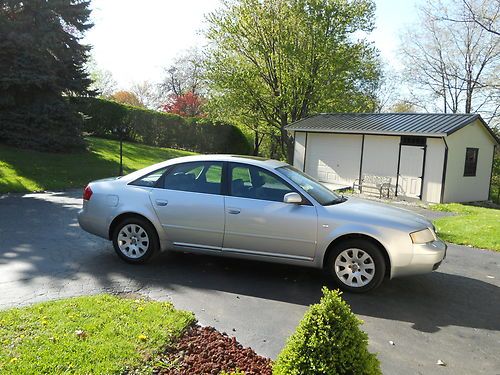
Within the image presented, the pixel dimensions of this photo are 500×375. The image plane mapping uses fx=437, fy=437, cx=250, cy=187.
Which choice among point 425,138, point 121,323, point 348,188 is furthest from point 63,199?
point 425,138

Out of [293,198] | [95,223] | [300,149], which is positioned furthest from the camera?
[300,149]

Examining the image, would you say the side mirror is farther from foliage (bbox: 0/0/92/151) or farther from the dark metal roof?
foliage (bbox: 0/0/92/151)

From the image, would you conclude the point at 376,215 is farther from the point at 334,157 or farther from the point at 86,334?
the point at 334,157

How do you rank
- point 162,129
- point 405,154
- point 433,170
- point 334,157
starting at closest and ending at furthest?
point 433,170 → point 405,154 → point 334,157 → point 162,129

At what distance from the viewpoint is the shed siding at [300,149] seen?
74.9 ft

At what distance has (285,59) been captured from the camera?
27.9 m

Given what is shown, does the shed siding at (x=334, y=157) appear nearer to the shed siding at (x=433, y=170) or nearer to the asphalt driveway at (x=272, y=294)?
the shed siding at (x=433, y=170)

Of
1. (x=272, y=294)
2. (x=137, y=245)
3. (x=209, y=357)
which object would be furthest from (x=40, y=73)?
(x=209, y=357)

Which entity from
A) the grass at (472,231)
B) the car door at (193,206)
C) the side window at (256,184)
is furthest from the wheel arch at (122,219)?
the grass at (472,231)

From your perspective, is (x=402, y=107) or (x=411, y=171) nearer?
(x=411, y=171)

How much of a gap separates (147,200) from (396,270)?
11.1ft

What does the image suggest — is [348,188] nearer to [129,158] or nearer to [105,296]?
[129,158]

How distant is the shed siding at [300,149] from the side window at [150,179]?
17015 millimetres

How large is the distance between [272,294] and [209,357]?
1.84m
